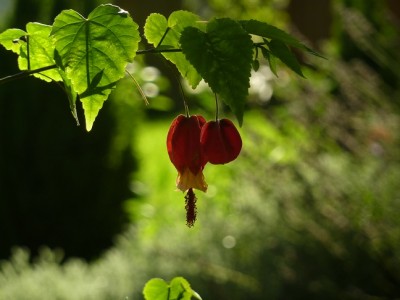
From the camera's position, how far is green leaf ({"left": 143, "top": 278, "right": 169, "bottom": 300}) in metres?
1.45

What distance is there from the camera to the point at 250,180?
4129mm

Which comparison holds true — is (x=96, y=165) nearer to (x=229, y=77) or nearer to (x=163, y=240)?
(x=163, y=240)

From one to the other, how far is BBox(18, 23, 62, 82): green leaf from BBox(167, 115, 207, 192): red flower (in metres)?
0.18

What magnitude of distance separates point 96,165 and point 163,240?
208 centimetres

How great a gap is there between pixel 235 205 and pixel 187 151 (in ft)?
10.2

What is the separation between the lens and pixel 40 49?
130 cm

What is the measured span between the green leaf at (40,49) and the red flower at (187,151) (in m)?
0.18

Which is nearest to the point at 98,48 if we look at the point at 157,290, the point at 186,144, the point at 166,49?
the point at 166,49

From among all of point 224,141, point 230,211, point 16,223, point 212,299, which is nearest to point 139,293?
point 212,299

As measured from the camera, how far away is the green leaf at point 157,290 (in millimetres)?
1447

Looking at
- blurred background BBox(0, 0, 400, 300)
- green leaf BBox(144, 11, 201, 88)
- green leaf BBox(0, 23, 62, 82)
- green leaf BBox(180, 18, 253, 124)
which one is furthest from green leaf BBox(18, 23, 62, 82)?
blurred background BBox(0, 0, 400, 300)

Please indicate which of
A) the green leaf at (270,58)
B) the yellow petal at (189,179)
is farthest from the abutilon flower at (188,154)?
the green leaf at (270,58)

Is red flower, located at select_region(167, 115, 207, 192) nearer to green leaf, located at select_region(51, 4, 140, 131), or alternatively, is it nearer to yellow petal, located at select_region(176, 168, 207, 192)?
yellow petal, located at select_region(176, 168, 207, 192)

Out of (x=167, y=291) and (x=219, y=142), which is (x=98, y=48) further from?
(x=167, y=291)
